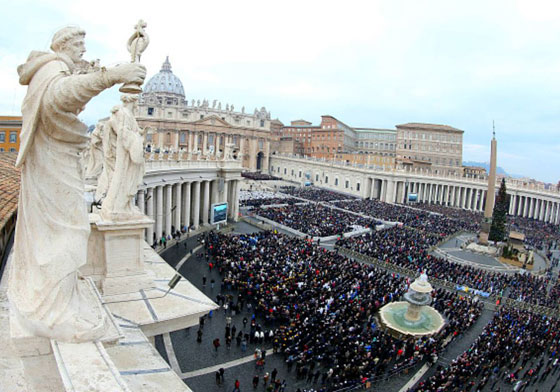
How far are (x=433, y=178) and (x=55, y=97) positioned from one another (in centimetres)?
7057

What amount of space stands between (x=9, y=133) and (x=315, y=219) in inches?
1422

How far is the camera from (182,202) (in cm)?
3650

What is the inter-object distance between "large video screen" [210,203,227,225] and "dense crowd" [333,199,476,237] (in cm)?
2157

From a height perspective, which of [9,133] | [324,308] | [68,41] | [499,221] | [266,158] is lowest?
[324,308]

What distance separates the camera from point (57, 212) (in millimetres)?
3982

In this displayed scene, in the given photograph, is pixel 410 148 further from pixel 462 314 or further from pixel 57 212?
pixel 57 212

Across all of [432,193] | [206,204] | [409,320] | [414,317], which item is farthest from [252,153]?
[409,320]

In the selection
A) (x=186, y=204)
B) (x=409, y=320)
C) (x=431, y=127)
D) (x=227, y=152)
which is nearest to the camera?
(x=409, y=320)

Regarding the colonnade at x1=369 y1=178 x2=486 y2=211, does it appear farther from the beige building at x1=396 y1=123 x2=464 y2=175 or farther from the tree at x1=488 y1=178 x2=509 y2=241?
the tree at x1=488 y1=178 x2=509 y2=241

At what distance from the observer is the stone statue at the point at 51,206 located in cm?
370

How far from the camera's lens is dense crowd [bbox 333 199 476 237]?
43.8 m

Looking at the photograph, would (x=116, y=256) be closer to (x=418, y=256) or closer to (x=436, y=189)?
(x=418, y=256)

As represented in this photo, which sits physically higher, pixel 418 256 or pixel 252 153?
pixel 252 153

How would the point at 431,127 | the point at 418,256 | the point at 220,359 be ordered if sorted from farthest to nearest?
the point at 431,127 → the point at 418,256 → the point at 220,359
